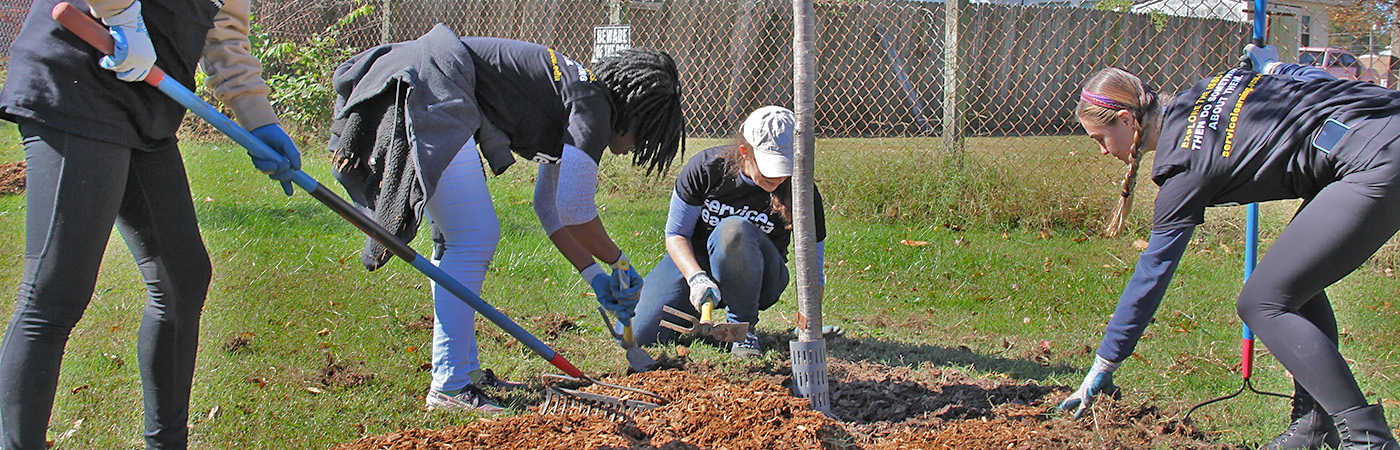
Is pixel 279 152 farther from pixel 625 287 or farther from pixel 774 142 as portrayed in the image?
pixel 774 142

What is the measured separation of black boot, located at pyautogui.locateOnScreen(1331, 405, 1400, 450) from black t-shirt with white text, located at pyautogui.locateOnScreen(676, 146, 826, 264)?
1.89m

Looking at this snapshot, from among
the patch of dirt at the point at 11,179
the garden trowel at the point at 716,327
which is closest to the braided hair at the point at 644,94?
the garden trowel at the point at 716,327

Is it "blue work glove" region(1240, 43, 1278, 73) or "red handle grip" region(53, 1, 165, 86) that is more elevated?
"red handle grip" region(53, 1, 165, 86)

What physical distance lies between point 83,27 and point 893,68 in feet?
20.5

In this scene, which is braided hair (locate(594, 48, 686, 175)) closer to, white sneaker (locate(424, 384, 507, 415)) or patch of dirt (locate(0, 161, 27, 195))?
white sneaker (locate(424, 384, 507, 415))

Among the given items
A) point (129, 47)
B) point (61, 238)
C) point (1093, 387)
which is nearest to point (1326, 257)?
point (1093, 387)

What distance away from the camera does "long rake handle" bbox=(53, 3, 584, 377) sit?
1.97 meters

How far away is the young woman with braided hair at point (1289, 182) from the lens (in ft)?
7.97

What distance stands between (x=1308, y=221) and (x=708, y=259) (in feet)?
7.29

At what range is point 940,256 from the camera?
17.6ft

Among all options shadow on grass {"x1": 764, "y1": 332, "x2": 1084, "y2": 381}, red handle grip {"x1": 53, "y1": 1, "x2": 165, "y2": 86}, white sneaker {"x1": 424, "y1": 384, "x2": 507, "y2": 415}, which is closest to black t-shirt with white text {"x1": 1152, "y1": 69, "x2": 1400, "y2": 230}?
shadow on grass {"x1": 764, "y1": 332, "x2": 1084, "y2": 381}

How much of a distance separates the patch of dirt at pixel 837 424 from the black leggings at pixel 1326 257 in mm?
535

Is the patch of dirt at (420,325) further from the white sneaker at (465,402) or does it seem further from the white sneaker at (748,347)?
the white sneaker at (748,347)

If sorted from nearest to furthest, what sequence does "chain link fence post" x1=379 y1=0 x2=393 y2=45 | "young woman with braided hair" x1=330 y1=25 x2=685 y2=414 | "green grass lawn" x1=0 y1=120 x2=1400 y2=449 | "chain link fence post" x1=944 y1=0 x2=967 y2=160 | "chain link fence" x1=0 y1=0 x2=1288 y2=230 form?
"young woman with braided hair" x1=330 y1=25 x2=685 y2=414 → "green grass lawn" x1=0 y1=120 x2=1400 y2=449 → "chain link fence post" x1=944 y1=0 x2=967 y2=160 → "chain link fence" x1=0 y1=0 x2=1288 y2=230 → "chain link fence post" x1=379 y1=0 x2=393 y2=45
